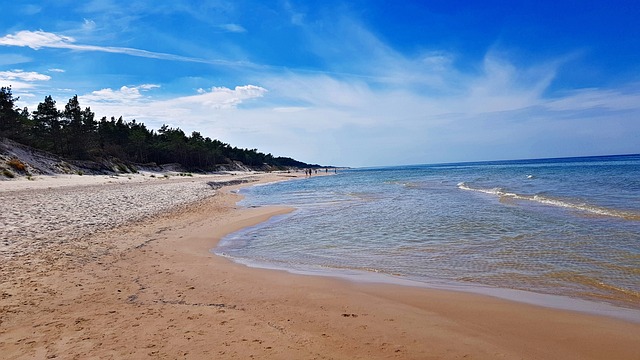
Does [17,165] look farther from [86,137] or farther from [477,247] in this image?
[477,247]

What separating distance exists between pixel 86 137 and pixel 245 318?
66227mm

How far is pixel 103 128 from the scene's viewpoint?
7588 centimetres

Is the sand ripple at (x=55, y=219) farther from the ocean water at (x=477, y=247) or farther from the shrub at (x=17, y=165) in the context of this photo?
the shrub at (x=17, y=165)

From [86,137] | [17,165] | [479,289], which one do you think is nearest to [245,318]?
[479,289]

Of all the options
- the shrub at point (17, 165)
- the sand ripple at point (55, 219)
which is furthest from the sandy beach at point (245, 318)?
the shrub at point (17, 165)

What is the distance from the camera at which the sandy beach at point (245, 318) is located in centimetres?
459

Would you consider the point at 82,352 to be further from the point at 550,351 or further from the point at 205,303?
the point at 550,351

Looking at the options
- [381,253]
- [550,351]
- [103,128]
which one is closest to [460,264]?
[381,253]

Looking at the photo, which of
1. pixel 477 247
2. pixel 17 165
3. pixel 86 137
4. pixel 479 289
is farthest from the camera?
pixel 86 137

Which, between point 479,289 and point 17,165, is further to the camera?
point 17,165

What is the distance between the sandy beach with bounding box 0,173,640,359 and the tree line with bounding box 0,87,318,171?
1909 inches

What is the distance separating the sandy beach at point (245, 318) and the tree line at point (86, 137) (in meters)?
48.5

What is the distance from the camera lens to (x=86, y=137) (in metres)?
60.6

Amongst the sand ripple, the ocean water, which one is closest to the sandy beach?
the sand ripple
